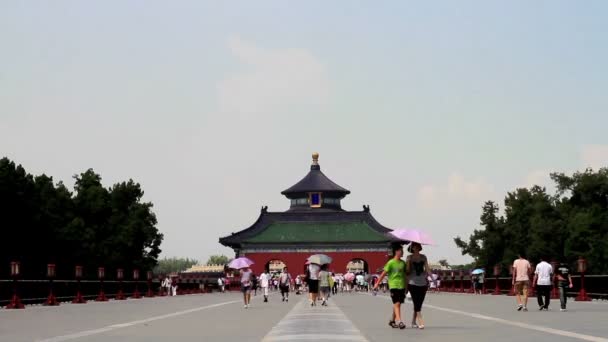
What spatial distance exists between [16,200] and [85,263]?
10612mm

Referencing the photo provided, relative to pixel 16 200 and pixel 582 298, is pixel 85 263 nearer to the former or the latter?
pixel 16 200

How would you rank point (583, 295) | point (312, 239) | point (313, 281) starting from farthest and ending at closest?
point (312, 239), point (313, 281), point (583, 295)

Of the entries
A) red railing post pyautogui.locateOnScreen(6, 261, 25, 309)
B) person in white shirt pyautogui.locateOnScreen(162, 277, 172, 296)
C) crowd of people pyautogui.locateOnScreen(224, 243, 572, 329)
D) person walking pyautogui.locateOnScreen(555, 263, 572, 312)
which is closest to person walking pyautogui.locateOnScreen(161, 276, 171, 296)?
person in white shirt pyautogui.locateOnScreen(162, 277, 172, 296)

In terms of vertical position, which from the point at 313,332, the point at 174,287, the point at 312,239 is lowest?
the point at 313,332

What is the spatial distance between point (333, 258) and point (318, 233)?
3896 millimetres

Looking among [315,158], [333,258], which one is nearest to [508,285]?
[333,258]

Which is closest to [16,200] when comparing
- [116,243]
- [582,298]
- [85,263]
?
[85,263]

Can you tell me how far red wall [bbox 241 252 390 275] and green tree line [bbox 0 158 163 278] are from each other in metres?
18.6

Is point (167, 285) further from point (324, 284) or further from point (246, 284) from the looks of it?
point (246, 284)

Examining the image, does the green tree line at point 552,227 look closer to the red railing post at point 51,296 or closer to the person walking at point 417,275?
the red railing post at point 51,296

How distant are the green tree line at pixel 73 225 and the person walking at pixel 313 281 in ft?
59.0

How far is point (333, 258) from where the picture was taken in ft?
324

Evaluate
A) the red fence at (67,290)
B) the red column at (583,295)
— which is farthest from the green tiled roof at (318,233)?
the red column at (583,295)

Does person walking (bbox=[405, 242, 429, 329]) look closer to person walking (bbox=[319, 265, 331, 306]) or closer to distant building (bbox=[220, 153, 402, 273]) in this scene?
person walking (bbox=[319, 265, 331, 306])
